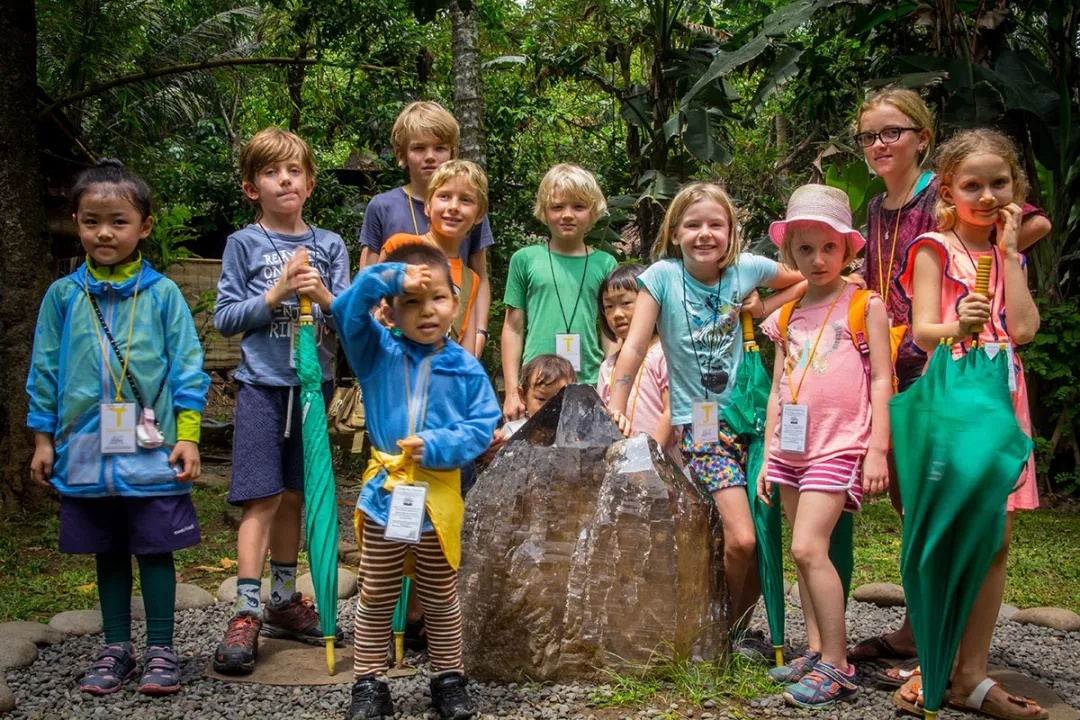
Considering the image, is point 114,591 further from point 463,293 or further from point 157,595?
point 463,293

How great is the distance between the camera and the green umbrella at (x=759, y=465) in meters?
3.38

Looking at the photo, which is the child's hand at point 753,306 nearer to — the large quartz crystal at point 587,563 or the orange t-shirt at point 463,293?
the large quartz crystal at point 587,563

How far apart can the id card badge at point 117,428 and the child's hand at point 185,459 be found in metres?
0.13

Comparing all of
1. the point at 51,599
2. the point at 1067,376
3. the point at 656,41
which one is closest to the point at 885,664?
the point at 51,599

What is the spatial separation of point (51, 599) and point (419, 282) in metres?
3.05

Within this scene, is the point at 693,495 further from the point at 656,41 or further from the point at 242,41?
the point at 242,41

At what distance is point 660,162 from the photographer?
23.9 ft

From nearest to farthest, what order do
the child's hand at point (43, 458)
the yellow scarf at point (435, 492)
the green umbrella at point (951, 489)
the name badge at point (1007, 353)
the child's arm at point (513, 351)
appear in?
the green umbrella at point (951, 489)
the name badge at point (1007, 353)
the yellow scarf at point (435, 492)
the child's hand at point (43, 458)
the child's arm at point (513, 351)

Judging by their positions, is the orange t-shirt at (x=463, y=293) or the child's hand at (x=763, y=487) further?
the orange t-shirt at (x=463, y=293)

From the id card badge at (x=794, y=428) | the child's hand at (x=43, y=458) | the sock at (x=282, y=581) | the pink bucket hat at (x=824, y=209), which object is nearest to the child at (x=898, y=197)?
the pink bucket hat at (x=824, y=209)

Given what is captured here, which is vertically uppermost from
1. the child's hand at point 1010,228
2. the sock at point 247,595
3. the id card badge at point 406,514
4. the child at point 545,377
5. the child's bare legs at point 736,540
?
the child's hand at point 1010,228

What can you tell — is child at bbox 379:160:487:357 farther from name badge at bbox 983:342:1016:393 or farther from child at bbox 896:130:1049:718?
name badge at bbox 983:342:1016:393

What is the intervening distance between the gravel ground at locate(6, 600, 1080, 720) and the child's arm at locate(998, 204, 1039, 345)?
3.71ft

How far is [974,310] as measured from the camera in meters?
2.80
